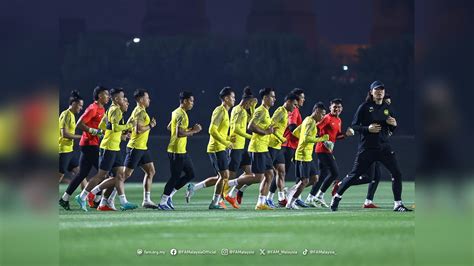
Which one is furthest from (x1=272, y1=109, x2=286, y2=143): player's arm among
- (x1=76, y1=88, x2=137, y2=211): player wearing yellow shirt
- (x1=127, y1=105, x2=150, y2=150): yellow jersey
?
(x1=76, y1=88, x2=137, y2=211): player wearing yellow shirt

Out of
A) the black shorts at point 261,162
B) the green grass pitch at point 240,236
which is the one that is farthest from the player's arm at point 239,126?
the green grass pitch at point 240,236

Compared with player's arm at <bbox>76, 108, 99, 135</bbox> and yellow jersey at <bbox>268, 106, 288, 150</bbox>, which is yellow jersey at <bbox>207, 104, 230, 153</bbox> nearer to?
yellow jersey at <bbox>268, 106, 288, 150</bbox>

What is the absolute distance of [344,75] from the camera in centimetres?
5178

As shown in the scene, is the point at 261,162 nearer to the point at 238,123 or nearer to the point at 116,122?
the point at 238,123

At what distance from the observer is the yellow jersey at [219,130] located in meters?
18.8

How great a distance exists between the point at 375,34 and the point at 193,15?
9.00 m

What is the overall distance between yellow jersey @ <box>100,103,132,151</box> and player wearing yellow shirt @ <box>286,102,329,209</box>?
9.01ft

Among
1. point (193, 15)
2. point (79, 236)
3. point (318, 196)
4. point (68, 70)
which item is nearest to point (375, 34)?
point (193, 15)

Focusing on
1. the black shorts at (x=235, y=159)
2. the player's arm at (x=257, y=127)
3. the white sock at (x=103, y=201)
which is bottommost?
the white sock at (x=103, y=201)

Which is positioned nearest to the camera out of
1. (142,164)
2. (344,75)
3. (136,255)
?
(136,255)

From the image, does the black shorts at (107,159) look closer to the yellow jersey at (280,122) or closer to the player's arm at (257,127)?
the player's arm at (257,127)

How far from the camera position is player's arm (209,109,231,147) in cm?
1877

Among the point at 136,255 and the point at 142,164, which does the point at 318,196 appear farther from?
the point at 136,255

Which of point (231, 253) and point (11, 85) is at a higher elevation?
point (11, 85)
